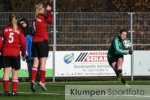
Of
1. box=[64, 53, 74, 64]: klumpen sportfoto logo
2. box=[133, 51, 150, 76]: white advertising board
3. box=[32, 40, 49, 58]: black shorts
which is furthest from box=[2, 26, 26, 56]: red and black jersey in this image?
box=[133, 51, 150, 76]: white advertising board

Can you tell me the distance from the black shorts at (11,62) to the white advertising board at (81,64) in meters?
7.97

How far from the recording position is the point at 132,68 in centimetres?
2573

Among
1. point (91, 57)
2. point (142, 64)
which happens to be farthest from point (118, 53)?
point (142, 64)

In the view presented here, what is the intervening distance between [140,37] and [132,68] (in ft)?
4.25

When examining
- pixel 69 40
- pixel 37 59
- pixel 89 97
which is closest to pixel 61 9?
pixel 69 40

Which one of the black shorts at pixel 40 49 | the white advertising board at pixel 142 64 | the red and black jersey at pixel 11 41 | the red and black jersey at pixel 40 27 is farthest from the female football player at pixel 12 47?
the white advertising board at pixel 142 64

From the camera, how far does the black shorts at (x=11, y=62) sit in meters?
17.3

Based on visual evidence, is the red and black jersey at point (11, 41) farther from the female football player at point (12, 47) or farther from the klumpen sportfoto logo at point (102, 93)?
the klumpen sportfoto logo at point (102, 93)

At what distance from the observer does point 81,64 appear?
2541cm

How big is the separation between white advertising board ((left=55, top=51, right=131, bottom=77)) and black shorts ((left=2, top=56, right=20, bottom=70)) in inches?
314

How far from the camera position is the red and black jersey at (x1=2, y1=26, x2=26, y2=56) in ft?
56.3

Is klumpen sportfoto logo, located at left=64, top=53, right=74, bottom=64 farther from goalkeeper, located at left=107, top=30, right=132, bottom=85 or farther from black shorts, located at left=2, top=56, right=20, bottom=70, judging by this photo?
black shorts, located at left=2, top=56, right=20, bottom=70

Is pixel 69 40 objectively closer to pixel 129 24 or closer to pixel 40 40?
pixel 129 24

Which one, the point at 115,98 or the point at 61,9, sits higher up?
the point at 61,9
